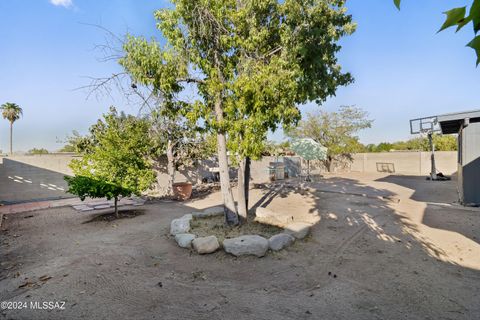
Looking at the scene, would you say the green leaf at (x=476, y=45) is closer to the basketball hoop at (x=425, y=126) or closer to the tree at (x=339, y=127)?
the basketball hoop at (x=425, y=126)

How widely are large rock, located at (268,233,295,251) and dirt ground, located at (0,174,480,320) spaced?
154 millimetres

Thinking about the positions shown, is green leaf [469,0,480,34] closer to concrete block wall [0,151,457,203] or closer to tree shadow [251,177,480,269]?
tree shadow [251,177,480,269]

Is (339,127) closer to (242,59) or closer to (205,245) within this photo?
(242,59)

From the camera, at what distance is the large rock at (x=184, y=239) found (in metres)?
4.73

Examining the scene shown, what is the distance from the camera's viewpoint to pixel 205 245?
14.7 ft

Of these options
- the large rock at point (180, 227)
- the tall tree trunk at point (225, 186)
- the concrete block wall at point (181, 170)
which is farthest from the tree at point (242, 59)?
the concrete block wall at point (181, 170)

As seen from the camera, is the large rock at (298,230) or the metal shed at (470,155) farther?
the metal shed at (470,155)

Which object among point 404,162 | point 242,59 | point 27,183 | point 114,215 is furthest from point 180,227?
point 404,162

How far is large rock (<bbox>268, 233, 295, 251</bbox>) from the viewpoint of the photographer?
4.52 metres

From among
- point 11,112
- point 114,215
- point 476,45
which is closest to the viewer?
point 476,45

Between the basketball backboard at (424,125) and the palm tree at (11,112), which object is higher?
the palm tree at (11,112)

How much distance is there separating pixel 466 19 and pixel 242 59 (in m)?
4.78

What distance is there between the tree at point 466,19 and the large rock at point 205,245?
4.40m

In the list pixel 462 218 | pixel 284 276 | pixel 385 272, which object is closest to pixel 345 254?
pixel 385 272
